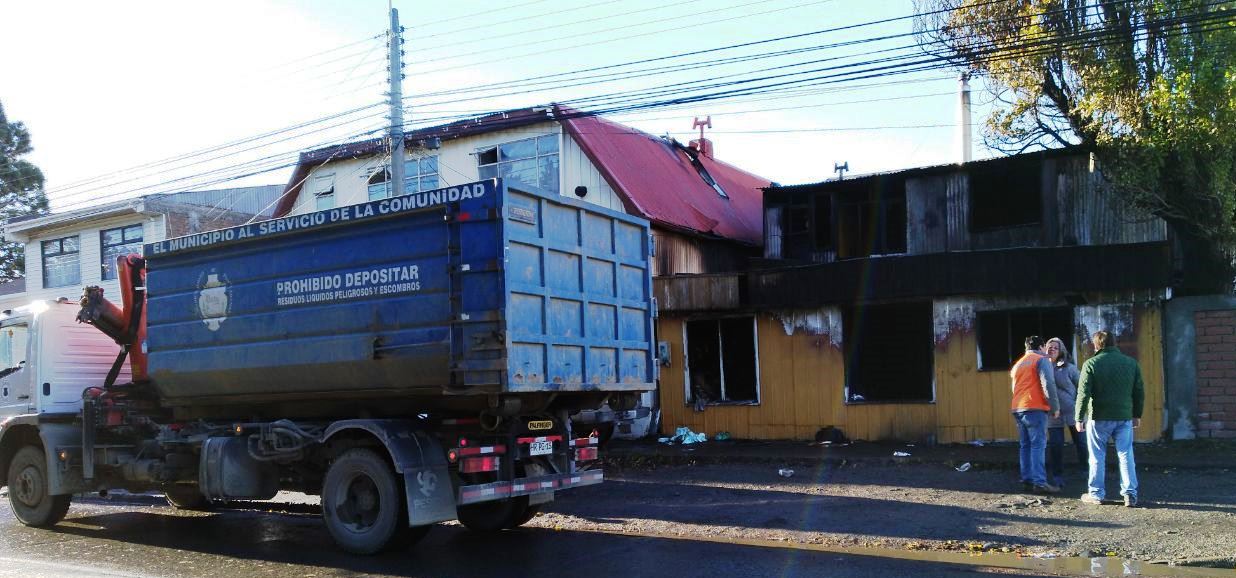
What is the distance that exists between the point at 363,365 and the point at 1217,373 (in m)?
11.1

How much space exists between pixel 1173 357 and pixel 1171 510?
4798 millimetres

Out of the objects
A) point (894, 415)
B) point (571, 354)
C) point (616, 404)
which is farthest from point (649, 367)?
point (894, 415)

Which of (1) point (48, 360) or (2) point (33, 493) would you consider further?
(1) point (48, 360)

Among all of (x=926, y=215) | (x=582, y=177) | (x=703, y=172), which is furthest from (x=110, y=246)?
(x=926, y=215)

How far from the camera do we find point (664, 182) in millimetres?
20172

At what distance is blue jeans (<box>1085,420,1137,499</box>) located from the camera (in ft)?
29.4

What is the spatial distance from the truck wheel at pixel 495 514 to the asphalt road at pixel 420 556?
0.43ft

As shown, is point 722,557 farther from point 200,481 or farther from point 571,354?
point 200,481

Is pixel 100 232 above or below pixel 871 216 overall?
above

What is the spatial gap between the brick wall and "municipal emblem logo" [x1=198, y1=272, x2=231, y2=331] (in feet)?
40.2

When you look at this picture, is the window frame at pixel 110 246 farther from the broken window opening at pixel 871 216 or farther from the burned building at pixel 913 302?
the broken window opening at pixel 871 216

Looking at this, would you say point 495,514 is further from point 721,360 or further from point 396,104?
point 396,104

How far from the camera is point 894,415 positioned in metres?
14.3

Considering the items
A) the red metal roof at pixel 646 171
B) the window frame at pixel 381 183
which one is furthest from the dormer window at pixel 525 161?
the window frame at pixel 381 183
